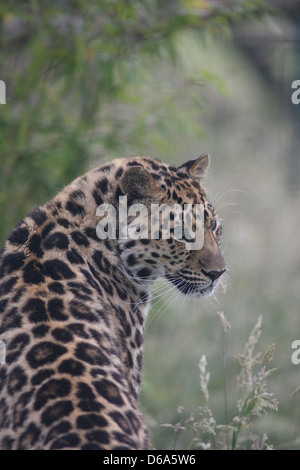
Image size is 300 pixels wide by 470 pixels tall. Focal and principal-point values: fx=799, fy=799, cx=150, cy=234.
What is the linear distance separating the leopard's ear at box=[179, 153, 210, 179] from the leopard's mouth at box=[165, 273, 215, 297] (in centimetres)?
55

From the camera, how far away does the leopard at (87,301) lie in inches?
100

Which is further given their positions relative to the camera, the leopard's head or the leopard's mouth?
the leopard's mouth

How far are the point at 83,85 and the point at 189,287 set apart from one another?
3.34 metres

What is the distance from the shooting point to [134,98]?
6.66 metres

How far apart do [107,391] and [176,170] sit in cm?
149

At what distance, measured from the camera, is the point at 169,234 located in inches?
139

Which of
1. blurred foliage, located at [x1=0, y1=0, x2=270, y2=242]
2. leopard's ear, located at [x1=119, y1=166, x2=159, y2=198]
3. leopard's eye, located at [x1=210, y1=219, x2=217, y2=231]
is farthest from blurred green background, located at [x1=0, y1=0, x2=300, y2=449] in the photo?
leopard's ear, located at [x1=119, y1=166, x2=159, y2=198]

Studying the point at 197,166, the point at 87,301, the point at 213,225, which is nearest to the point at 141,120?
the point at 197,166

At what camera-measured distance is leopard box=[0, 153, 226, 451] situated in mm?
2549

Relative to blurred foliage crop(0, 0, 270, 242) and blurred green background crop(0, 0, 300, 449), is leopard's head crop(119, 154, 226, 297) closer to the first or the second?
blurred green background crop(0, 0, 300, 449)

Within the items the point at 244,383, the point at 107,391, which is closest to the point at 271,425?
the point at 244,383

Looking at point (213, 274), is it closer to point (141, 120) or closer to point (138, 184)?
point (138, 184)

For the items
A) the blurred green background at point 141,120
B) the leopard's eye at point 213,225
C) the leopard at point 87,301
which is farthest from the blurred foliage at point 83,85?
the leopard's eye at point 213,225
